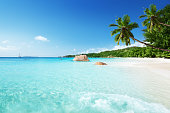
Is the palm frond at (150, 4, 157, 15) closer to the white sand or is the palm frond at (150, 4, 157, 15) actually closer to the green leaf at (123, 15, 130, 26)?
the green leaf at (123, 15, 130, 26)

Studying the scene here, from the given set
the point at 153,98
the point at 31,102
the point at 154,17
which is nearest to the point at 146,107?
the point at 153,98

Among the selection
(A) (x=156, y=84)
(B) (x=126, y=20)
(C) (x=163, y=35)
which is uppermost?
(B) (x=126, y=20)

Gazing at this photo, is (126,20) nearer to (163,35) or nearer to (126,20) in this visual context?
(126,20)

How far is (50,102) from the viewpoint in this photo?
4.14m

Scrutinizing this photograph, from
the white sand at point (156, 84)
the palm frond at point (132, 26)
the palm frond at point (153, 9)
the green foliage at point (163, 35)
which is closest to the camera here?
the white sand at point (156, 84)

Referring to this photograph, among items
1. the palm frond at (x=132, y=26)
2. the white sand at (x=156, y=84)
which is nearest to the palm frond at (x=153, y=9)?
the palm frond at (x=132, y=26)

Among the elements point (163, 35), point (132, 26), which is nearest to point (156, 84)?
point (132, 26)

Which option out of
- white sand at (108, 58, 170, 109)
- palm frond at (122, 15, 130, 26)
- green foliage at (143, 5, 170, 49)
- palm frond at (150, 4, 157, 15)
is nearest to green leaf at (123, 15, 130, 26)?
palm frond at (122, 15, 130, 26)

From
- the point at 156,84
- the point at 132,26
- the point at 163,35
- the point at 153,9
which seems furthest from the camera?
the point at 163,35

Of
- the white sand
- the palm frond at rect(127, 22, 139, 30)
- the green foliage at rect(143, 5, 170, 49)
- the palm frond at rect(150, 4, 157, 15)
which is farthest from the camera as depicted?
the green foliage at rect(143, 5, 170, 49)

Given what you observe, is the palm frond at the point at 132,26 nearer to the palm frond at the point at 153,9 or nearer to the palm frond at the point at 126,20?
the palm frond at the point at 126,20

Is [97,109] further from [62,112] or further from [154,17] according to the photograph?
[154,17]

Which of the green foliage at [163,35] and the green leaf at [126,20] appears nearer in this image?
the green leaf at [126,20]

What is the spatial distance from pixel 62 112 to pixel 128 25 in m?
16.7
